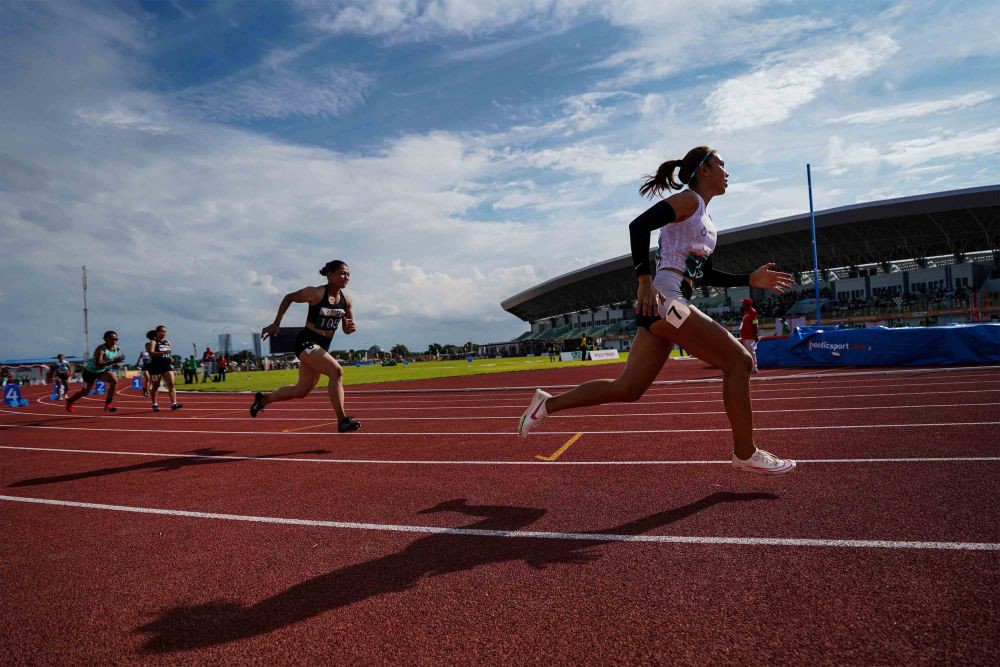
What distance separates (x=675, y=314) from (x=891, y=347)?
585 inches

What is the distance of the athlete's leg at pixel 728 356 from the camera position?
12.3ft

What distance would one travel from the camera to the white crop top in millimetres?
3867

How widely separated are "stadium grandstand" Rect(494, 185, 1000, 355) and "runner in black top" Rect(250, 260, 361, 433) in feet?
122

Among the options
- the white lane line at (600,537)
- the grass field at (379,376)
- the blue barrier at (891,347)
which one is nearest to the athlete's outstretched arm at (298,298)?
the white lane line at (600,537)

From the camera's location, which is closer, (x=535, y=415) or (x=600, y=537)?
(x=600, y=537)

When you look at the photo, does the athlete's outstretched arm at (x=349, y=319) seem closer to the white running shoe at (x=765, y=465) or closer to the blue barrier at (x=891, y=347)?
the white running shoe at (x=765, y=465)

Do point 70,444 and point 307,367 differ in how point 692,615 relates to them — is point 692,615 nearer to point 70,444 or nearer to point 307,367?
point 307,367

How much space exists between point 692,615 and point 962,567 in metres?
1.25

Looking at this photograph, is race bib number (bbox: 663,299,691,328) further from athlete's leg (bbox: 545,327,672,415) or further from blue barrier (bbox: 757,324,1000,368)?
blue barrier (bbox: 757,324,1000,368)

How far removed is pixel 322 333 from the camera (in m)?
7.24

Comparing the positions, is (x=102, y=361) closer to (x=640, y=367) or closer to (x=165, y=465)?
(x=165, y=465)

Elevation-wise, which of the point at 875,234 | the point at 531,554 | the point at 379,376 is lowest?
the point at 531,554

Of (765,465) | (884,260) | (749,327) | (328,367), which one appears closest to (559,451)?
(765,465)

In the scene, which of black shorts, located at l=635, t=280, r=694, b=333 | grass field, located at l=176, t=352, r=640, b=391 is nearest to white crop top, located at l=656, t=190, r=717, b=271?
black shorts, located at l=635, t=280, r=694, b=333
